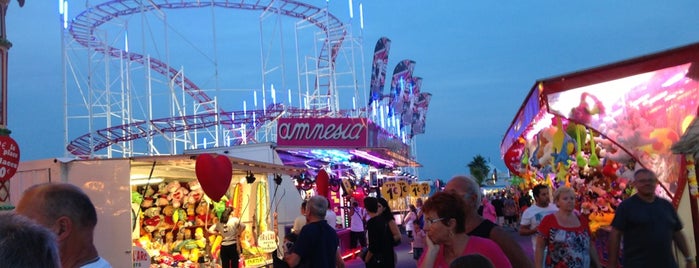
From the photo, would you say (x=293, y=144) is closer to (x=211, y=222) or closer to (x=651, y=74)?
(x=211, y=222)

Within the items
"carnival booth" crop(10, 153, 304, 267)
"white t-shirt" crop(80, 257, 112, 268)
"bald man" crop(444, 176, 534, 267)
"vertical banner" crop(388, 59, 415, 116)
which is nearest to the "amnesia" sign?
"carnival booth" crop(10, 153, 304, 267)

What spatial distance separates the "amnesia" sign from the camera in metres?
15.7

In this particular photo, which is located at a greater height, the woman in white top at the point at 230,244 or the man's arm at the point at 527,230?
the man's arm at the point at 527,230

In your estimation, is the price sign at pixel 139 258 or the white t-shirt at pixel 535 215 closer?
the white t-shirt at pixel 535 215

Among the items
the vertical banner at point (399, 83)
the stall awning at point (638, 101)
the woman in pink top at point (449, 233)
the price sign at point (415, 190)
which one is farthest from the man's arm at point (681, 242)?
the vertical banner at point (399, 83)

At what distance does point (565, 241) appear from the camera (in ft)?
16.1

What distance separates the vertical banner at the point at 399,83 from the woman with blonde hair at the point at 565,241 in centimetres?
3047

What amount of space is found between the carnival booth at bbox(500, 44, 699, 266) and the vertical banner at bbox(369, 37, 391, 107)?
21.9 metres

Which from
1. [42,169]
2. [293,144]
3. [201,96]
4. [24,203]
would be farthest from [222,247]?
[201,96]

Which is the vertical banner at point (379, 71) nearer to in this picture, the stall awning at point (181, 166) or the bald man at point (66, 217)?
the stall awning at point (181, 166)

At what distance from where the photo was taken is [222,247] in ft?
36.7

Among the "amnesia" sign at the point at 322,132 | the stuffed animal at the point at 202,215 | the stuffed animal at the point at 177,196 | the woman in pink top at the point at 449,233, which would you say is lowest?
the stuffed animal at the point at 202,215

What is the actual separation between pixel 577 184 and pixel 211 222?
6515mm

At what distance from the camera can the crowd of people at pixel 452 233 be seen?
200 centimetres
